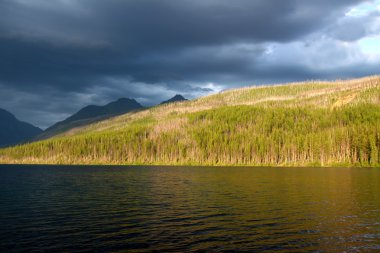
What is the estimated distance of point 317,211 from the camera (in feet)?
152

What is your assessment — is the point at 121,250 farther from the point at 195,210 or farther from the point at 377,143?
the point at 377,143

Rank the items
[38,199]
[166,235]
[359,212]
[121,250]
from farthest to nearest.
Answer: [38,199] < [359,212] < [166,235] < [121,250]

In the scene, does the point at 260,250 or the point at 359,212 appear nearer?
the point at 260,250

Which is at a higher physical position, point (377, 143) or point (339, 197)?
point (377, 143)

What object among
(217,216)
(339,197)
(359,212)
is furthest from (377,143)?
(217,216)

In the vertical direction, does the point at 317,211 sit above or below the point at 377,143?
below

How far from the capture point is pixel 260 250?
2800cm

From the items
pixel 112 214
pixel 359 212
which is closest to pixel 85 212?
pixel 112 214

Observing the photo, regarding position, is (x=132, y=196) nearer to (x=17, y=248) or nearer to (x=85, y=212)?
(x=85, y=212)

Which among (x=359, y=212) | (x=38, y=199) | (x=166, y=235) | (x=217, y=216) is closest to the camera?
(x=166, y=235)

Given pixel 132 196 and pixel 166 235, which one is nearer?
pixel 166 235

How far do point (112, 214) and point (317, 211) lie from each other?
26.6 metres

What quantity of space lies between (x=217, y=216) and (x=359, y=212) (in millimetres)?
18970

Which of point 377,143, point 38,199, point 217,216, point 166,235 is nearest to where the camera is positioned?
point 166,235
